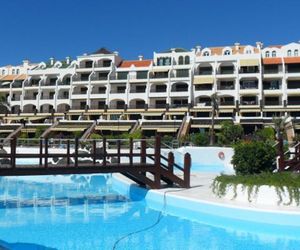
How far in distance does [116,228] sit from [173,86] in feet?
168

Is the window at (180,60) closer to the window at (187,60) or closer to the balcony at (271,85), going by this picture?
the window at (187,60)

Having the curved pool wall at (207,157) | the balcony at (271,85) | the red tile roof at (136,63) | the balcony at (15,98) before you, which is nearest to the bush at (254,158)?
the curved pool wall at (207,157)

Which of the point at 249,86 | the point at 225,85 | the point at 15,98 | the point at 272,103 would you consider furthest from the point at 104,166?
the point at 15,98

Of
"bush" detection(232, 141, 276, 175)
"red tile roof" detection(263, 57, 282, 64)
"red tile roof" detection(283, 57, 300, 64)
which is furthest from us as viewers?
"red tile roof" detection(263, 57, 282, 64)

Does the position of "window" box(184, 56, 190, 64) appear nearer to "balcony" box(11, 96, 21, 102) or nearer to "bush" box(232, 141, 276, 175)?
"balcony" box(11, 96, 21, 102)

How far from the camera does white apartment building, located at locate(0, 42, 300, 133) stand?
58031 millimetres

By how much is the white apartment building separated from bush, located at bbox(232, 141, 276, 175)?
3633 cm

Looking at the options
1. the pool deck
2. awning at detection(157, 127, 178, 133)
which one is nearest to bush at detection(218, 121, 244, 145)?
awning at detection(157, 127, 178, 133)

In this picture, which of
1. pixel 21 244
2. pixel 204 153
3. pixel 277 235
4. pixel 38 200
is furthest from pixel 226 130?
pixel 21 244

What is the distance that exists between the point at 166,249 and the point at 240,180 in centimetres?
527

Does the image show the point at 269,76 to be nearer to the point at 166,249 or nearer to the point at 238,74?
the point at 238,74

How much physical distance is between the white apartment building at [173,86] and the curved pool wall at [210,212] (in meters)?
37.7

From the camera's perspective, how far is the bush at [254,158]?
54.4 ft

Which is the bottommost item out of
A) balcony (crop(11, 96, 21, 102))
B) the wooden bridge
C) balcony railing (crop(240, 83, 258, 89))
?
the wooden bridge
